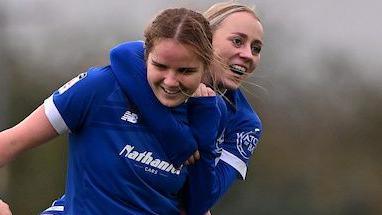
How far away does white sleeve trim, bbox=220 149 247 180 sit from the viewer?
4.41 meters

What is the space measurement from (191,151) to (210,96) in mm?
210

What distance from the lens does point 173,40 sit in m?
3.70

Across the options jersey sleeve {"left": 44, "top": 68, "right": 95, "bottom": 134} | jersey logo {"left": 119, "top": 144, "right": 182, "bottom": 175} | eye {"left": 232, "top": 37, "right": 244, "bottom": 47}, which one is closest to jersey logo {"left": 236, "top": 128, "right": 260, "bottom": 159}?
eye {"left": 232, "top": 37, "right": 244, "bottom": 47}

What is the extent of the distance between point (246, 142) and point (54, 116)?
1049 mm

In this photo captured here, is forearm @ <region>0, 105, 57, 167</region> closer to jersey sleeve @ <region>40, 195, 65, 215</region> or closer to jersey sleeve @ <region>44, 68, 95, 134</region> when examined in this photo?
jersey sleeve @ <region>44, 68, 95, 134</region>

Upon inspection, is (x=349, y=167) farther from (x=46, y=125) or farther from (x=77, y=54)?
(x=46, y=125)

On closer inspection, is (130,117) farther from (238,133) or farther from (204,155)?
(238,133)

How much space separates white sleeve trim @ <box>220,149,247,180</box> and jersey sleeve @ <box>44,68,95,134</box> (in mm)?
819

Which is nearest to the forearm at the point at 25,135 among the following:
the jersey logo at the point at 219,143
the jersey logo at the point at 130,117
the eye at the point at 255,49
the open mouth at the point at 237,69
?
the jersey logo at the point at 130,117

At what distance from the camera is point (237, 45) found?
430cm

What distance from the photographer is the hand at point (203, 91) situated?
3.94m

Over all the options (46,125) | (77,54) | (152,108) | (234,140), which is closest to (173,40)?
(152,108)

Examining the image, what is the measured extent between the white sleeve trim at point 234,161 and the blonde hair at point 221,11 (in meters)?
0.49

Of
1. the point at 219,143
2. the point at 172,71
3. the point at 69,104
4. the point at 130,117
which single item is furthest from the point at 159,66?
the point at 219,143
